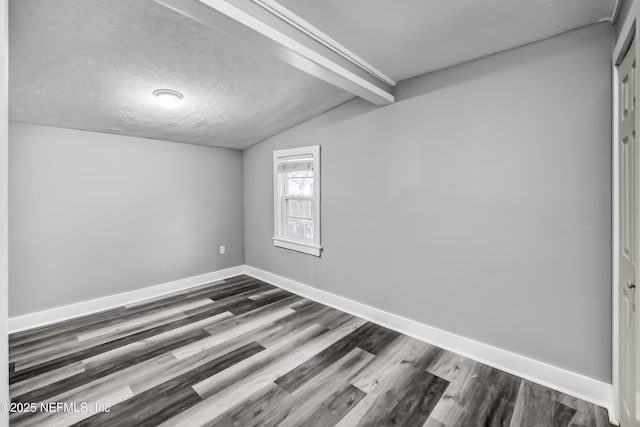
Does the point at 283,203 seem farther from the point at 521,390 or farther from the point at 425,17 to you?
the point at 521,390

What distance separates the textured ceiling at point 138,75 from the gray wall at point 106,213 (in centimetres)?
28

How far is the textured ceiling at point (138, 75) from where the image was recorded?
165 centimetres

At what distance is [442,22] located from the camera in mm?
1808

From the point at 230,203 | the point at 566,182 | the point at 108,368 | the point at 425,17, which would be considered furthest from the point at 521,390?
the point at 230,203

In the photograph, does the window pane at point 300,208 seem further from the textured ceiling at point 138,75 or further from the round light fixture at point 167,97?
the round light fixture at point 167,97

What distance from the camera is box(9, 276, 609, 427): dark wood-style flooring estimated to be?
1.75 meters

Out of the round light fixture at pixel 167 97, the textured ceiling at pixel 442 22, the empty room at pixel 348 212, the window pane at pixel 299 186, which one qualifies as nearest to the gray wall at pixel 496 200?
the empty room at pixel 348 212

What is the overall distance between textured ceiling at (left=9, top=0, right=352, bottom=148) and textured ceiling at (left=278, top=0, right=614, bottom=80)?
61 cm

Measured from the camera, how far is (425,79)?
2.55 meters

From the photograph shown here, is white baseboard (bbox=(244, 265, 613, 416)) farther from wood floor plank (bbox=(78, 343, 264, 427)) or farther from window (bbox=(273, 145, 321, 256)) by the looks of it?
wood floor plank (bbox=(78, 343, 264, 427))

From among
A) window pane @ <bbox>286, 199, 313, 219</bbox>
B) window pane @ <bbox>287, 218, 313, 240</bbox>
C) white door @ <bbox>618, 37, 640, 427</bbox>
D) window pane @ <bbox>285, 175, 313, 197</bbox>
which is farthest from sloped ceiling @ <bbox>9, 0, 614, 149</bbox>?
window pane @ <bbox>287, 218, 313, 240</bbox>

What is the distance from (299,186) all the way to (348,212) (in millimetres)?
982

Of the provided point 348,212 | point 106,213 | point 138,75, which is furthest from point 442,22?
point 106,213

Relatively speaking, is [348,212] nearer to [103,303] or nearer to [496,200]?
[496,200]
